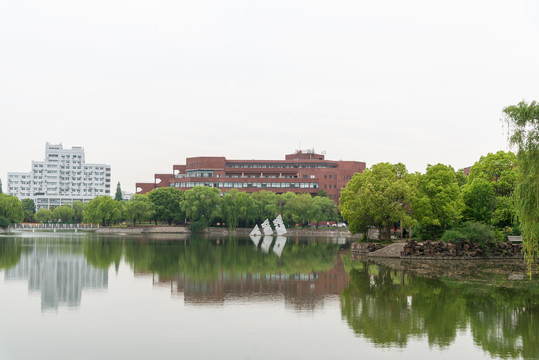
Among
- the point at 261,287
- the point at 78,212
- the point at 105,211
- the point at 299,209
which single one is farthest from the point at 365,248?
the point at 78,212

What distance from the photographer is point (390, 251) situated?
192ft

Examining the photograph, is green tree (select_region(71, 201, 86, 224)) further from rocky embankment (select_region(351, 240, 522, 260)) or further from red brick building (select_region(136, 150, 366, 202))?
rocky embankment (select_region(351, 240, 522, 260))

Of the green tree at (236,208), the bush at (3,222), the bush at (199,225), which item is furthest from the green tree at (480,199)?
the bush at (3,222)

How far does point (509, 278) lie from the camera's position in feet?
131

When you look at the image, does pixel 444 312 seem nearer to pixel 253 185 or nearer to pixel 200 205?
pixel 200 205

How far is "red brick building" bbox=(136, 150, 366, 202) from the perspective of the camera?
164 m

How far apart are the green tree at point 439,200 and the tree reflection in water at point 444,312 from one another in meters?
24.2

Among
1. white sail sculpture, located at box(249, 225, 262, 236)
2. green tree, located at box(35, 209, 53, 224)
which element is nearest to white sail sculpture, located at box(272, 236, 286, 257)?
white sail sculpture, located at box(249, 225, 262, 236)

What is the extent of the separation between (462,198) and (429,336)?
45.5 m

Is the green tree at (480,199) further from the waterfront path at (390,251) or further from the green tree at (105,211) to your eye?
the green tree at (105,211)

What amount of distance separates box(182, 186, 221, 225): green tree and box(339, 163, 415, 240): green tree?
204 ft

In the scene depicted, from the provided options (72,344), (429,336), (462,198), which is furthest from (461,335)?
(462,198)

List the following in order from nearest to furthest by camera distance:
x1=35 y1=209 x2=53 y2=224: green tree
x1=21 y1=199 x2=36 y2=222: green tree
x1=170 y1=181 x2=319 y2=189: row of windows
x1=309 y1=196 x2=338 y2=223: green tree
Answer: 1. x1=309 y1=196 x2=338 y2=223: green tree
2. x1=170 y1=181 x2=319 y2=189: row of windows
3. x1=35 y1=209 x2=53 y2=224: green tree
4. x1=21 y1=199 x2=36 y2=222: green tree

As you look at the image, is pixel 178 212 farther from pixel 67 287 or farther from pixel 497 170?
pixel 67 287
